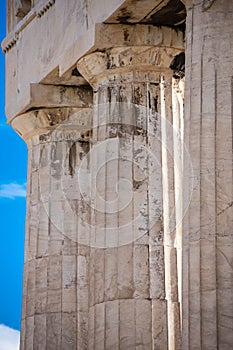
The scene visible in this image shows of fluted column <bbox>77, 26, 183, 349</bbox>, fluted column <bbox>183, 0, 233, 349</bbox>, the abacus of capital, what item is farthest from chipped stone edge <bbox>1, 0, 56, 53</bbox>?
fluted column <bbox>183, 0, 233, 349</bbox>

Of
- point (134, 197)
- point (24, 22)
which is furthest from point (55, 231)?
point (24, 22)

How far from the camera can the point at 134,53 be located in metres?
35.2

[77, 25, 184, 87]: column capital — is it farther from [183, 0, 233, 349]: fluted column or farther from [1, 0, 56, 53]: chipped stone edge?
[183, 0, 233, 349]: fluted column

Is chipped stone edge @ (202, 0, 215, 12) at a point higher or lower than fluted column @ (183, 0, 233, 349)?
higher

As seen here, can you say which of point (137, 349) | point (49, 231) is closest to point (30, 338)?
point (49, 231)

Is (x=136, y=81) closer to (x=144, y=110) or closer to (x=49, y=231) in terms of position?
(x=144, y=110)

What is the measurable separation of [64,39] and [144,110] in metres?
3.41

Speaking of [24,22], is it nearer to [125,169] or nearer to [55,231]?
[55,231]

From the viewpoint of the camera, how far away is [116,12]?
112ft

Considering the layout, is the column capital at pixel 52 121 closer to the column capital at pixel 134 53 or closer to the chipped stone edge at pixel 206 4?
the column capital at pixel 134 53

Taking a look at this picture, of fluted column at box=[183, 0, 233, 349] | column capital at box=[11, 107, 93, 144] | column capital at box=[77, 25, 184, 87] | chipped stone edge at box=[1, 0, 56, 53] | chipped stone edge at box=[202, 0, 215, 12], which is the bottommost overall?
fluted column at box=[183, 0, 233, 349]

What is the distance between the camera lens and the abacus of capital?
29984mm

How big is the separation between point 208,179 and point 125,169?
535cm

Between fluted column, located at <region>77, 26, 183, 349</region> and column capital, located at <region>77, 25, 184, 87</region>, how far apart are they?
2cm
